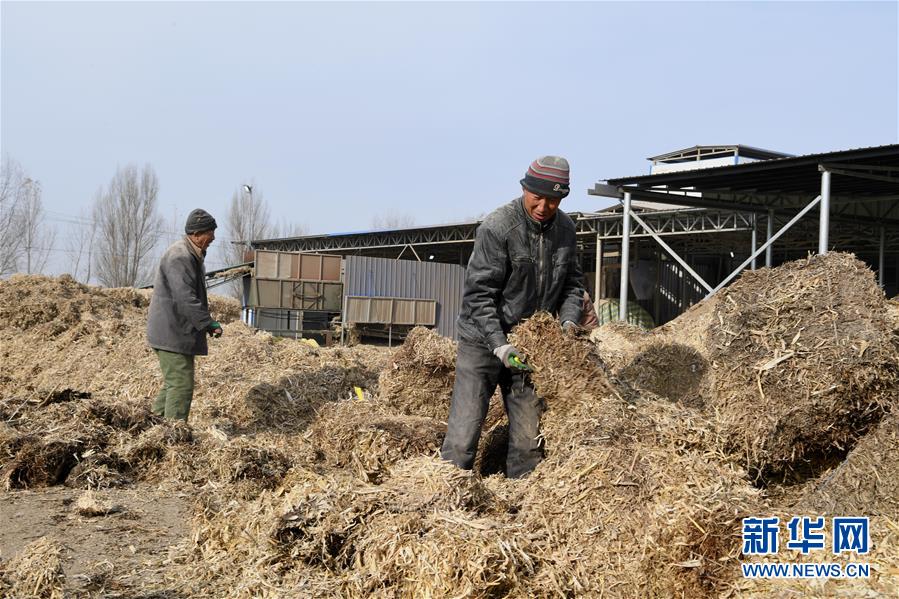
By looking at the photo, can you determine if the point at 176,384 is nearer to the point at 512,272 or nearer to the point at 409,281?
the point at 512,272

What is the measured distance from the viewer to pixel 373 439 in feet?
18.0

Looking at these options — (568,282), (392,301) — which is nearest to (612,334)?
(568,282)

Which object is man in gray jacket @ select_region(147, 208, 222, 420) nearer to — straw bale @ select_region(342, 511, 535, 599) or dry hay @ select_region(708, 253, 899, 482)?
straw bale @ select_region(342, 511, 535, 599)

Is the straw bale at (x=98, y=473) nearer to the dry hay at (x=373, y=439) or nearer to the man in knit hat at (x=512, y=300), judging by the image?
the dry hay at (x=373, y=439)

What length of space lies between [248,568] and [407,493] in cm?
80

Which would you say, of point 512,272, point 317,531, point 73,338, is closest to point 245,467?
point 317,531

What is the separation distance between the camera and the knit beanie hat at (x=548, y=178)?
4707mm

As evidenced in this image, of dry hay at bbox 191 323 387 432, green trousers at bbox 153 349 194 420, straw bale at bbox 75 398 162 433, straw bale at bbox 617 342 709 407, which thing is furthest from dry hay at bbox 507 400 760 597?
dry hay at bbox 191 323 387 432

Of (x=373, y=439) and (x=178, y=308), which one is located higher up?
(x=178, y=308)

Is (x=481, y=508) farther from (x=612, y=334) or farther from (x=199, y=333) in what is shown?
(x=612, y=334)

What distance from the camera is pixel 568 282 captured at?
5.27 m

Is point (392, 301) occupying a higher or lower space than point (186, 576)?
higher

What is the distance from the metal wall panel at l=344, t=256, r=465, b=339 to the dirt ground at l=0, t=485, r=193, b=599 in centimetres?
2118

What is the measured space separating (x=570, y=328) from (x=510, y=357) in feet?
1.57
